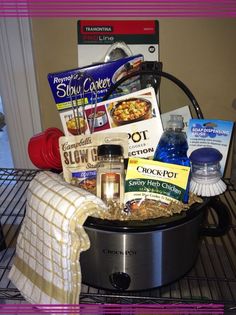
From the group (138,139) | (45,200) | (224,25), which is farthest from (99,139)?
(224,25)

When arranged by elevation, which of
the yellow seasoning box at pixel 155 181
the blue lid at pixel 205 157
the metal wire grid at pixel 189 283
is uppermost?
the blue lid at pixel 205 157

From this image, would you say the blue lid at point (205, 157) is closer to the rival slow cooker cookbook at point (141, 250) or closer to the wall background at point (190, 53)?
the rival slow cooker cookbook at point (141, 250)

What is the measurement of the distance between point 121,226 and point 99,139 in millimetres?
254

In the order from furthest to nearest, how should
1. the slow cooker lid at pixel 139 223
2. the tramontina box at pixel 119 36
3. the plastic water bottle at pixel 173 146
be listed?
the tramontina box at pixel 119 36 → the plastic water bottle at pixel 173 146 → the slow cooker lid at pixel 139 223

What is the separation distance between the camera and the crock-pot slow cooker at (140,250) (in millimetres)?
522

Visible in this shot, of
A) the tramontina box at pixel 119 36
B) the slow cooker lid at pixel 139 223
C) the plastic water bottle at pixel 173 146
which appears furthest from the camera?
the tramontina box at pixel 119 36

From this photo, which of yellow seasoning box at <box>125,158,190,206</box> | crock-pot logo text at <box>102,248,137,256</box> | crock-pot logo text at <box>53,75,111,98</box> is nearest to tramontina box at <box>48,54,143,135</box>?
crock-pot logo text at <box>53,75,111,98</box>

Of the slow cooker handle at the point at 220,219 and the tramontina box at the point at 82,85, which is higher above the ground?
the tramontina box at the point at 82,85

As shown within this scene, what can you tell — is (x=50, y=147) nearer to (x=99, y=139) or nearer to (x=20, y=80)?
(x=99, y=139)

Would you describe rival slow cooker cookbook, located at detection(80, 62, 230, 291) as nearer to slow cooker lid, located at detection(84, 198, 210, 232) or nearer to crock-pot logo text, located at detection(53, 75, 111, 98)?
slow cooker lid, located at detection(84, 198, 210, 232)

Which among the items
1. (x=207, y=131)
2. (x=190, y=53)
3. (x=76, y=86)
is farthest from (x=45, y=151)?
(x=190, y=53)

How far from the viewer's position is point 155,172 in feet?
1.94

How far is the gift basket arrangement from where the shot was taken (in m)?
0.53

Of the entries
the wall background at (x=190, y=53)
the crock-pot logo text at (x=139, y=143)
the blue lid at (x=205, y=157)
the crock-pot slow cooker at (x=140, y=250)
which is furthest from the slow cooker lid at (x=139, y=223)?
the wall background at (x=190, y=53)
